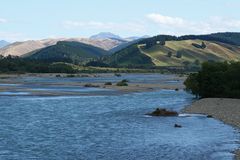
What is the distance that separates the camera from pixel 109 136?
192 ft

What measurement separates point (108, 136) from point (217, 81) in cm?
6648

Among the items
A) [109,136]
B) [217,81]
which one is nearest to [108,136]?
[109,136]

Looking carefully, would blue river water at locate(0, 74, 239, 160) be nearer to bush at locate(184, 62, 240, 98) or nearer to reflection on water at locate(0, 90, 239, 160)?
reflection on water at locate(0, 90, 239, 160)

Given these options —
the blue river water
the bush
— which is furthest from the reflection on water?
the bush

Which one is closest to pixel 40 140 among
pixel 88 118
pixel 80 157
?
pixel 80 157

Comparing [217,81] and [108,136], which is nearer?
[108,136]

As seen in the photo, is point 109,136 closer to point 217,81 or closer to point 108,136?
point 108,136

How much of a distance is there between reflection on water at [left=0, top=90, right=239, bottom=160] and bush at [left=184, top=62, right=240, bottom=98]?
35.8 metres

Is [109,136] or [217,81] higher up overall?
[217,81]

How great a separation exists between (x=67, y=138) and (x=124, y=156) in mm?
12782

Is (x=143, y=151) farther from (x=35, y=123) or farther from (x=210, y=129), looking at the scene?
(x=35, y=123)

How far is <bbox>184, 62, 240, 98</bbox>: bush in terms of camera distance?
382ft

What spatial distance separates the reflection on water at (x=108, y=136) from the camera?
47.0 metres

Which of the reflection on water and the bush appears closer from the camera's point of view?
the reflection on water
